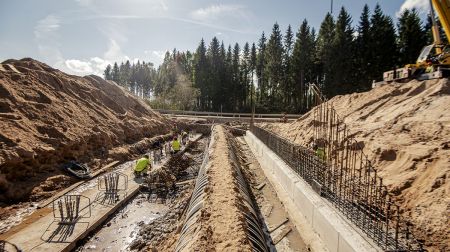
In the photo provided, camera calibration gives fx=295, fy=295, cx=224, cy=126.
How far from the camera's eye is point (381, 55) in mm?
44406

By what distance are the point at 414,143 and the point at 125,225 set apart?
1045cm

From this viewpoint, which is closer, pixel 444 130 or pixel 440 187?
pixel 440 187

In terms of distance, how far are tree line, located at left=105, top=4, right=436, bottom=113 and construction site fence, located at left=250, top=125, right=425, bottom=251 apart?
3659 centimetres

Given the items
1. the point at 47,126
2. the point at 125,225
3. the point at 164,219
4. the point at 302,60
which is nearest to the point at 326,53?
the point at 302,60

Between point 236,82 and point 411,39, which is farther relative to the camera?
point 236,82

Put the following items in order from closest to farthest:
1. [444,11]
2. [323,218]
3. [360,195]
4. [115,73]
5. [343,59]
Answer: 1. [323,218]
2. [360,195]
3. [444,11]
4. [343,59]
5. [115,73]

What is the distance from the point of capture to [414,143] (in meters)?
10.4

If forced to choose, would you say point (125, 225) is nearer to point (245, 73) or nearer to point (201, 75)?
point (201, 75)

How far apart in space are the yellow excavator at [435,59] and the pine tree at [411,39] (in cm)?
3047

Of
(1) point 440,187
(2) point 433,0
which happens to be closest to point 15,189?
(1) point 440,187

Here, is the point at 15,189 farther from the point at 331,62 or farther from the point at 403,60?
the point at 403,60

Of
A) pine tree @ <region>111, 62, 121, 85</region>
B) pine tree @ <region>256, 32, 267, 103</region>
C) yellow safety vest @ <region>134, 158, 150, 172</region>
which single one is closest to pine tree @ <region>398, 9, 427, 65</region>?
pine tree @ <region>256, 32, 267, 103</region>

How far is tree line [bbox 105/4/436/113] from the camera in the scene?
44.8m

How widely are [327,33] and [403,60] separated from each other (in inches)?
501
